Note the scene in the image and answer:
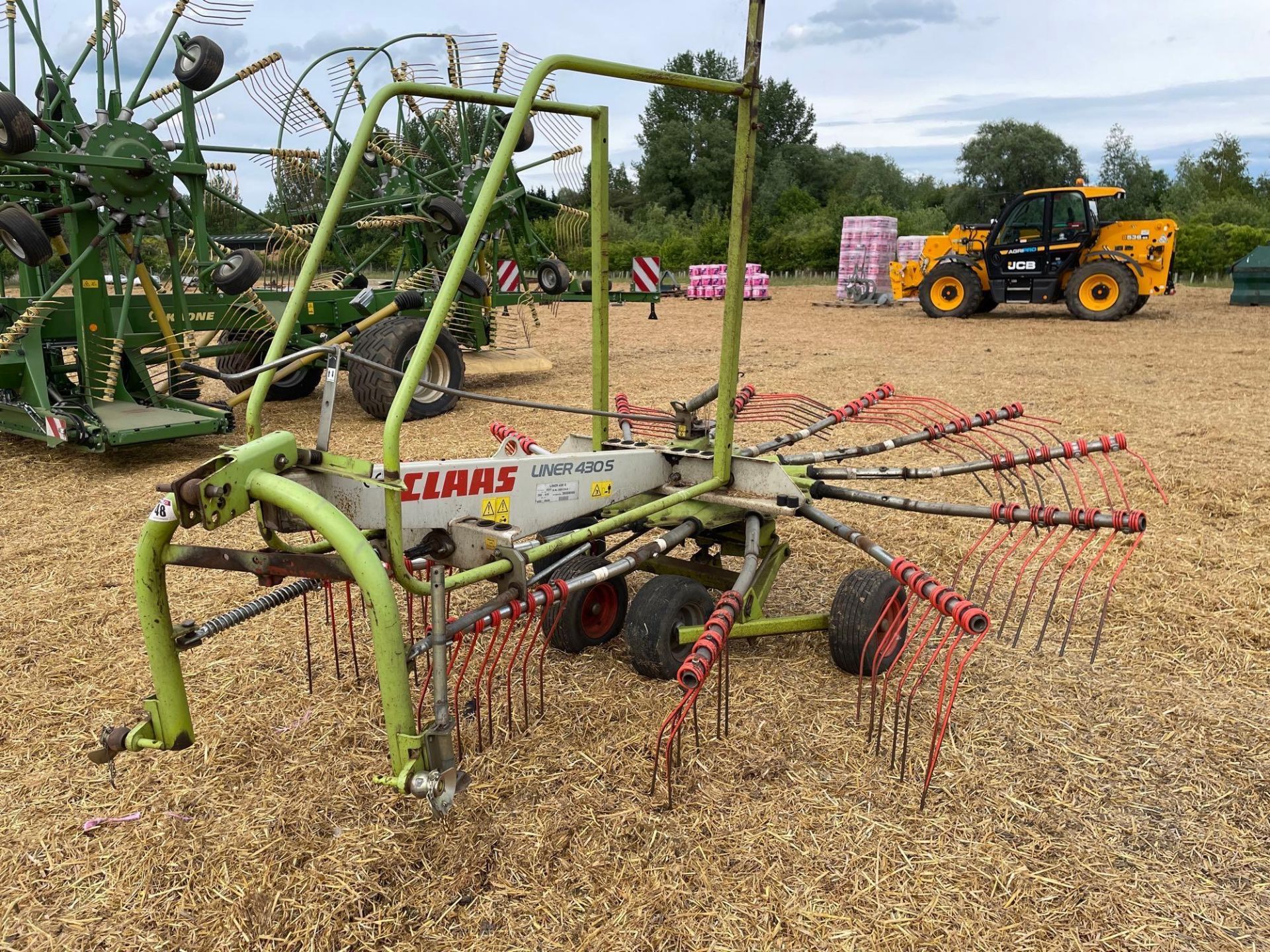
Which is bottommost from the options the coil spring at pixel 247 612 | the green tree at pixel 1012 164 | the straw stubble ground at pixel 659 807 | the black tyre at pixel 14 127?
the straw stubble ground at pixel 659 807

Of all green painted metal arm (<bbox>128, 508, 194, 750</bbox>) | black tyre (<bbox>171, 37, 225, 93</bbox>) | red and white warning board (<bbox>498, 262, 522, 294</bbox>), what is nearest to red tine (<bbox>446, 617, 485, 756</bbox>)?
green painted metal arm (<bbox>128, 508, 194, 750</bbox>)

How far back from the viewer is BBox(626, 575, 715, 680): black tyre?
123 inches

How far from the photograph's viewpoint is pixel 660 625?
3.11 metres

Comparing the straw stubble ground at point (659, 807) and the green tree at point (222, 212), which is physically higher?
the green tree at point (222, 212)

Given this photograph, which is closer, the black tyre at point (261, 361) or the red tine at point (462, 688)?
the red tine at point (462, 688)

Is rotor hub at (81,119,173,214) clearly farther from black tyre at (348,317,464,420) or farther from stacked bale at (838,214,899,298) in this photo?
stacked bale at (838,214,899,298)

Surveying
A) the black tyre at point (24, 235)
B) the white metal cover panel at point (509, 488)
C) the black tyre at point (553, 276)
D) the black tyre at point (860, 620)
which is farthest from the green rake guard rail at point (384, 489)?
the black tyre at point (553, 276)

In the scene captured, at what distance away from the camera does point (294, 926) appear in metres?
2.12

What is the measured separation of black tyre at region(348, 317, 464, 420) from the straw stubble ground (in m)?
3.55

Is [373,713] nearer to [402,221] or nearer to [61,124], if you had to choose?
[61,124]

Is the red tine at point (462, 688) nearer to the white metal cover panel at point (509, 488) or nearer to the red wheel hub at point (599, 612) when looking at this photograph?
the white metal cover panel at point (509, 488)

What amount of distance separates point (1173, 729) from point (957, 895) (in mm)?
1226

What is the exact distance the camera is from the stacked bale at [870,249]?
22.0m

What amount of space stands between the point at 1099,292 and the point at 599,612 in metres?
14.7
